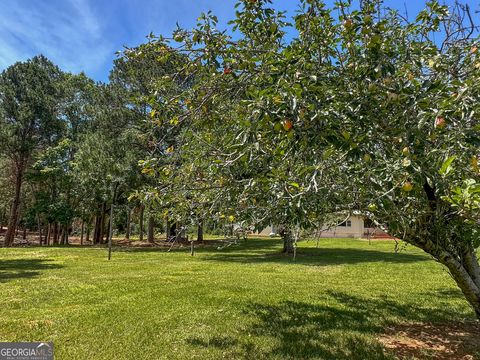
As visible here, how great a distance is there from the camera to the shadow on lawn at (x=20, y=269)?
39.4 feet

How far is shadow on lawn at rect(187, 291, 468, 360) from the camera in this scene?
5473 mm

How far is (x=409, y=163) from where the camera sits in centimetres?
259

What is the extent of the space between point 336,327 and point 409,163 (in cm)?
483

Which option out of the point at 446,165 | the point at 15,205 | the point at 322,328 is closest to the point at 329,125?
the point at 446,165

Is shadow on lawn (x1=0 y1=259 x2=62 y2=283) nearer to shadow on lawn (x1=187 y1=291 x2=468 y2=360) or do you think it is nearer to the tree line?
shadow on lawn (x1=187 y1=291 x2=468 y2=360)

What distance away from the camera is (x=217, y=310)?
763cm

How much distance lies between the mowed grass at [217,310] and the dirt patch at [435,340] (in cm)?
27

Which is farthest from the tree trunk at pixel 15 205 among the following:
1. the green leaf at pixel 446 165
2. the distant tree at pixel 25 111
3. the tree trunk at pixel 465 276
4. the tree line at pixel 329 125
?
the green leaf at pixel 446 165

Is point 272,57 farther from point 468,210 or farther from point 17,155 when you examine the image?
point 17,155

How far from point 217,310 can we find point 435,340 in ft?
12.2

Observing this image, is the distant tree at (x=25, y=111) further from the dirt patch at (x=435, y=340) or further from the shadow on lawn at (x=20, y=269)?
the dirt patch at (x=435, y=340)

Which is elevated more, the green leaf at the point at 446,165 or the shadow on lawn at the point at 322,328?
the green leaf at the point at 446,165

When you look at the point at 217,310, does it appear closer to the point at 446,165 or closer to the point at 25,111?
the point at 446,165

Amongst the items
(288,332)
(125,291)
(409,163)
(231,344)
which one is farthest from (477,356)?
(125,291)
